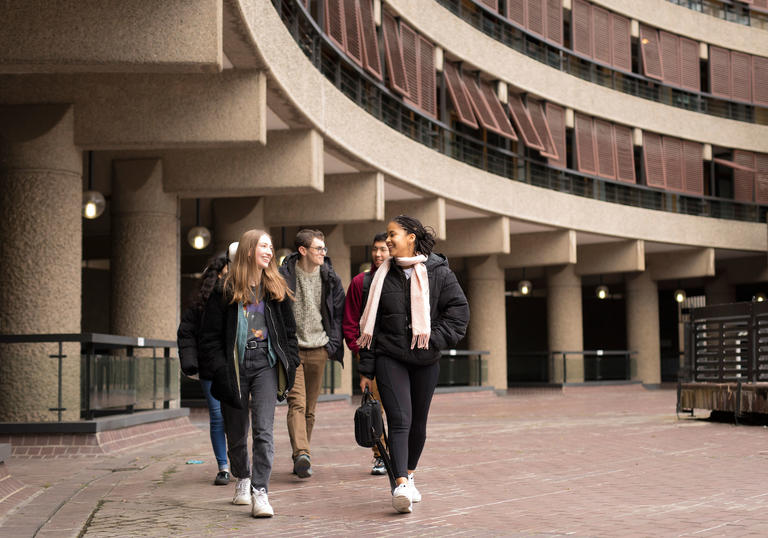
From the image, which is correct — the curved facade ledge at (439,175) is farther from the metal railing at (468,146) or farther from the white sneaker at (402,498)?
the white sneaker at (402,498)

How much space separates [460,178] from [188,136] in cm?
1269

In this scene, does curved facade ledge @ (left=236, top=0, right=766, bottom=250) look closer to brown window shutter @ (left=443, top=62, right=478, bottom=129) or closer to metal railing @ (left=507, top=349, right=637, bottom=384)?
brown window shutter @ (left=443, top=62, right=478, bottom=129)

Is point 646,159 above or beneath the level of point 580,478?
above

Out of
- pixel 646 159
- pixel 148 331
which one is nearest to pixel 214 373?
pixel 148 331

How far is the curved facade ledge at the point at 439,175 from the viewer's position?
15055 mm

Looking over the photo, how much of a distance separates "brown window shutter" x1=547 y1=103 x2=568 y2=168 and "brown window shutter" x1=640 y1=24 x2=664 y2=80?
15.1 feet

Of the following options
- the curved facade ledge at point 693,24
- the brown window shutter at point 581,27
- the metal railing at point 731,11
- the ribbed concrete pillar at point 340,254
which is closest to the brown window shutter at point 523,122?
the brown window shutter at point 581,27

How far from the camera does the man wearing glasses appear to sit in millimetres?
8859

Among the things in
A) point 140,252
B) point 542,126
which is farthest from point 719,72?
point 140,252

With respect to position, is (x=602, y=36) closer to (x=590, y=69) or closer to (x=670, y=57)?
(x=590, y=69)

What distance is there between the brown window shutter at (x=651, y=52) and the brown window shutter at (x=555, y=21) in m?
3.85

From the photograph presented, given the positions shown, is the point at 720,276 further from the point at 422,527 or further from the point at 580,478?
the point at 422,527

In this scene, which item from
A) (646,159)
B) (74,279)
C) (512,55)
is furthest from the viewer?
(646,159)

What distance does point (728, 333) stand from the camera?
50.1 ft
